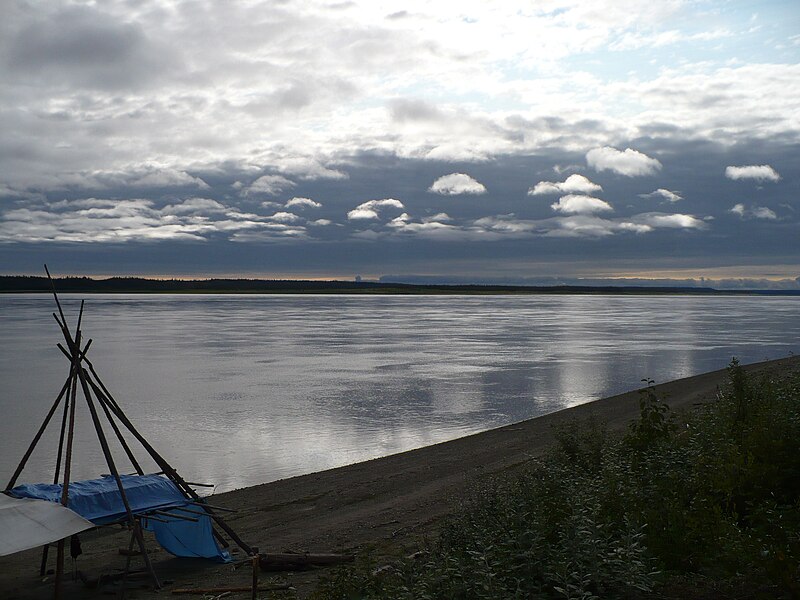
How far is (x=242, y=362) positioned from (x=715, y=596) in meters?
43.0

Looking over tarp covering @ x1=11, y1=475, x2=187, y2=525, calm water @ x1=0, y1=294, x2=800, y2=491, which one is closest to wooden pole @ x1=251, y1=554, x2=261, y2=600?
tarp covering @ x1=11, y1=475, x2=187, y2=525

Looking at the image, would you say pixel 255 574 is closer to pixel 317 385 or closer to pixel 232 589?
pixel 232 589

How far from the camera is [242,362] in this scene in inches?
1896

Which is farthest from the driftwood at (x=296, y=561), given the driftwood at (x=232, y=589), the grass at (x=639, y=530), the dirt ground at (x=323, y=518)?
the grass at (x=639, y=530)

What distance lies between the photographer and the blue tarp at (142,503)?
11914mm

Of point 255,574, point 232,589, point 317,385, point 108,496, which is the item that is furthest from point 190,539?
point 317,385

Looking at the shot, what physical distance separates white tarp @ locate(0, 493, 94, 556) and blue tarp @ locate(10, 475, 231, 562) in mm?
459

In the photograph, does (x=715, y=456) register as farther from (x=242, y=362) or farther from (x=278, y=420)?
(x=242, y=362)

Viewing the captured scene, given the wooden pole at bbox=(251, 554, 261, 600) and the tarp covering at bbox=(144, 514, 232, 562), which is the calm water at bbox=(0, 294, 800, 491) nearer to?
the tarp covering at bbox=(144, 514, 232, 562)

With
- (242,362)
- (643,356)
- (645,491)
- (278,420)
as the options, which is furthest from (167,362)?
(645,491)

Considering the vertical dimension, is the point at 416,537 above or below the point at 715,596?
below

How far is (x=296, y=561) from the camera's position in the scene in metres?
11.8

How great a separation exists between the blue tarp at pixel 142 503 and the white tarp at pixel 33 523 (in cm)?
46

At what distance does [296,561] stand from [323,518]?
325cm
